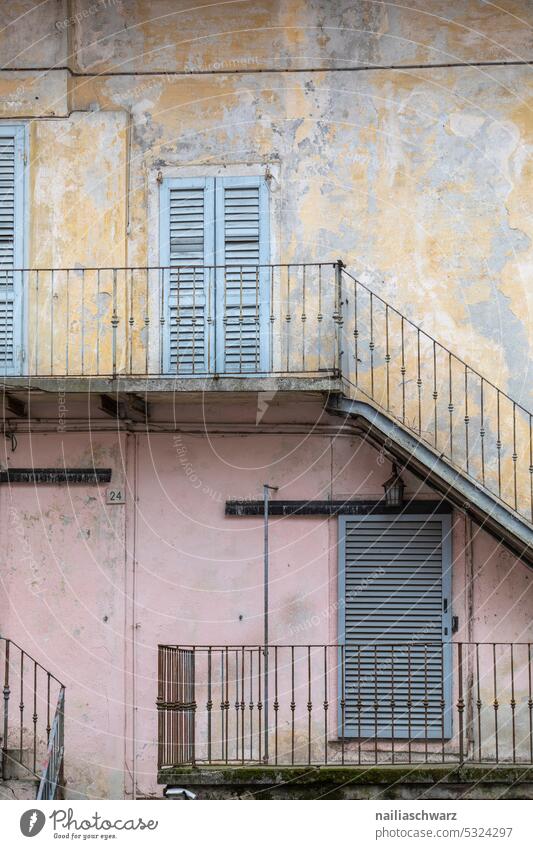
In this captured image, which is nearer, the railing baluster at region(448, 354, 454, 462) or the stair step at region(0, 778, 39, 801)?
the stair step at region(0, 778, 39, 801)

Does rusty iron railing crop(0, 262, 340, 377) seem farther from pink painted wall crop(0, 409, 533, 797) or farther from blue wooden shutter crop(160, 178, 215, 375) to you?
pink painted wall crop(0, 409, 533, 797)

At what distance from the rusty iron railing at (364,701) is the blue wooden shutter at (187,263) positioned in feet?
9.20

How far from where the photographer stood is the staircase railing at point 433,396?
48.1 feet

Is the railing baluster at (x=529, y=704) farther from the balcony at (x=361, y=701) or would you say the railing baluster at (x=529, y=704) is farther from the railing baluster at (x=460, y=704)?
the railing baluster at (x=460, y=704)

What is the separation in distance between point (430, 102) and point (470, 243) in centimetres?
139

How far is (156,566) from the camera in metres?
14.9

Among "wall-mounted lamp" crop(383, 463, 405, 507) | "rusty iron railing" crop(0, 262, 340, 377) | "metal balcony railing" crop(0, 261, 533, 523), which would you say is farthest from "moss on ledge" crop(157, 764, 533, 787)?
"rusty iron railing" crop(0, 262, 340, 377)

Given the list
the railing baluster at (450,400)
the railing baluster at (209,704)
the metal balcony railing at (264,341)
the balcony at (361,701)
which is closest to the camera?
the railing baluster at (209,704)

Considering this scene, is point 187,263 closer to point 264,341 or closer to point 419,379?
point 264,341

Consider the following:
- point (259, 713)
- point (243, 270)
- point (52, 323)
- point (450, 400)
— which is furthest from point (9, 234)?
point (259, 713)

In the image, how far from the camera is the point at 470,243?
14.9 metres

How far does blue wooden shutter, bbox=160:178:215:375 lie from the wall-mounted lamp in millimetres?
2030

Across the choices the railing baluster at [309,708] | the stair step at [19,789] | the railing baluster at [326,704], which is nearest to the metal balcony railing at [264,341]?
the railing baluster at [326,704]

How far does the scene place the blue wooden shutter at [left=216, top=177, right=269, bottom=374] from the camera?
14977 mm
